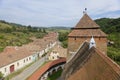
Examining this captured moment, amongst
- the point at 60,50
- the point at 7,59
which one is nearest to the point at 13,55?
the point at 7,59

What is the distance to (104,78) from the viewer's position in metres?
10.9

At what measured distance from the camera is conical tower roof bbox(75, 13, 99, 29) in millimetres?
23969

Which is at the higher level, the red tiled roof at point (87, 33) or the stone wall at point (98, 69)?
the red tiled roof at point (87, 33)

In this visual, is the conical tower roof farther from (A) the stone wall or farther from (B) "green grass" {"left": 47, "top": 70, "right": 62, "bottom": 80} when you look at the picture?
(B) "green grass" {"left": 47, "top": 70, "right": 62, "bottom": 80}

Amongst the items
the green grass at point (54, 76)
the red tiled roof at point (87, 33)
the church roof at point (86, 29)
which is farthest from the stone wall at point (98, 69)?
the green grass at point (54, 76)

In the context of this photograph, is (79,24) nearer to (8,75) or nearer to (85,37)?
(85,37)

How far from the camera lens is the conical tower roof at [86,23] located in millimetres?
23969

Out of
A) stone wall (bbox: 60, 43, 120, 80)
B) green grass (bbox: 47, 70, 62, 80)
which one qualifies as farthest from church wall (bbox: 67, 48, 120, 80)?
green grass (bbox: 47, 70, 62, 80)

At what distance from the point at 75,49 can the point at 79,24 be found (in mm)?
3537

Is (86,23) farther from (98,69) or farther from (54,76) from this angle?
(54,76)

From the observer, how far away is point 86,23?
2444 cm

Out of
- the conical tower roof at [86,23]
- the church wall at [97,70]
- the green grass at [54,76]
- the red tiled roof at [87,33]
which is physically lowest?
the green grass at [54,76]

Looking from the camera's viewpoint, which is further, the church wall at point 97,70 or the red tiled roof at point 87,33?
the red tiled roof at point 87,33

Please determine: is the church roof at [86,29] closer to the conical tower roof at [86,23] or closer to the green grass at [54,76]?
the conical tower roof at [86,23]
